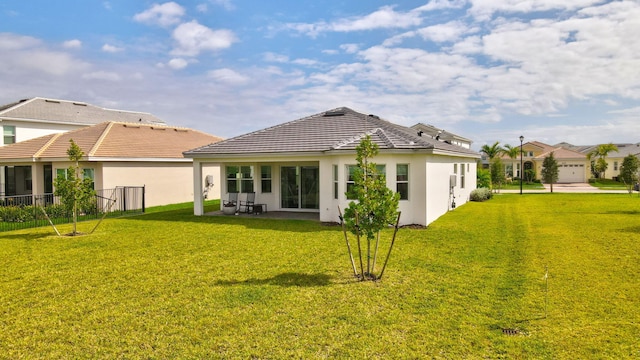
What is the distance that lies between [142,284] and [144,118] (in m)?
33.7

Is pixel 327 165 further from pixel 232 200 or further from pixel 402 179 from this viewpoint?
pixel 232 200

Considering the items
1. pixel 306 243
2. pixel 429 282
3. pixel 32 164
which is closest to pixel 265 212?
pixel 306 243

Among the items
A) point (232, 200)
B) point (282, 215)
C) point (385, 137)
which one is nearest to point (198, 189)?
point (232, 200)

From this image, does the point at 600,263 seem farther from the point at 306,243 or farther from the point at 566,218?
the point at 566,218

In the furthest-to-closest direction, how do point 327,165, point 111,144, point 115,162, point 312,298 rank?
point 111,144
point 115,162
point 327,165
point 312,298

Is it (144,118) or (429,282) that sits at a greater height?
(144,118)

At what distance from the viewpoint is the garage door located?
164 ft

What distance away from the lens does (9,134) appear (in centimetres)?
2753

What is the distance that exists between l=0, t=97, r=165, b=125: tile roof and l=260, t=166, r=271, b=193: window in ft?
64.4

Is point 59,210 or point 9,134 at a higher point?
point 9,134

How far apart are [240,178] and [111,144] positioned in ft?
25.6

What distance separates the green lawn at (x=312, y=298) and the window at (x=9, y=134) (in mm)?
19005

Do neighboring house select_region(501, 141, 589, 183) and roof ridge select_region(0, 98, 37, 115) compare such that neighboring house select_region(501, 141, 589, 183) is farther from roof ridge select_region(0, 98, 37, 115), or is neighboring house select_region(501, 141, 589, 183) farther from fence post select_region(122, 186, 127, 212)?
roof ridge select_region(0, 98, 37, 115)

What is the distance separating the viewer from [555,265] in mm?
9211
